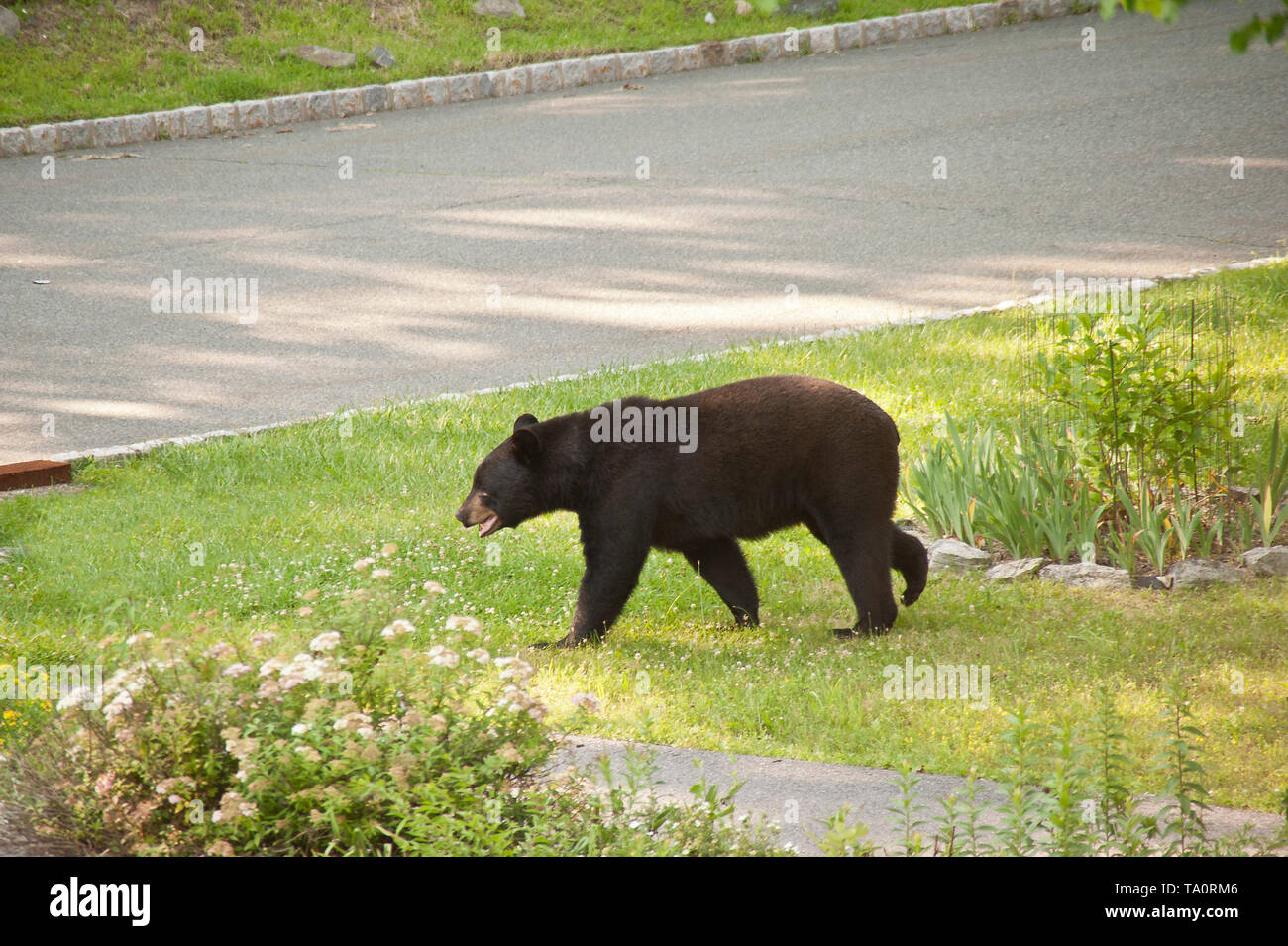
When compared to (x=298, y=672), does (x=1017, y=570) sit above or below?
below

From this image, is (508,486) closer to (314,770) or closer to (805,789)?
(805,789)

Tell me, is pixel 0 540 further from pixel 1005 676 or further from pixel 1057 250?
pixel 1057 250

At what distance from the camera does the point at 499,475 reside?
607 centimetres

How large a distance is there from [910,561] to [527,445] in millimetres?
1861

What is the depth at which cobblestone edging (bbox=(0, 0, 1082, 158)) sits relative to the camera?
15.5 m

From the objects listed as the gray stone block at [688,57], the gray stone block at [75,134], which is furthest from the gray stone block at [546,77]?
the gray stone block at [75,134]

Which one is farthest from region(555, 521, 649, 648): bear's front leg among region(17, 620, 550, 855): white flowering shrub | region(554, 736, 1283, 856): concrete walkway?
region(17, 620, 550, 855): white flowering shrub

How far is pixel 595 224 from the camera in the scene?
12289 millimetres

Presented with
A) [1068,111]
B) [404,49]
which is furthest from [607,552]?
[404,49]

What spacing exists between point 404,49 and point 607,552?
1367 cm

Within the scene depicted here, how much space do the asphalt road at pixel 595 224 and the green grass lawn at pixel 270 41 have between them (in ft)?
3.50

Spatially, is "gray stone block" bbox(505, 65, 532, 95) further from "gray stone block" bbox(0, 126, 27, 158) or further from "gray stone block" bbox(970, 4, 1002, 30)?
"gray stone block" bbox(970, 4, 1002, 30)

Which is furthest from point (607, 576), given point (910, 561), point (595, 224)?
point (595, 224)

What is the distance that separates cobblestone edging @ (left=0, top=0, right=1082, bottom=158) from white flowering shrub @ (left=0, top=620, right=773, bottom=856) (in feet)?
43.0
